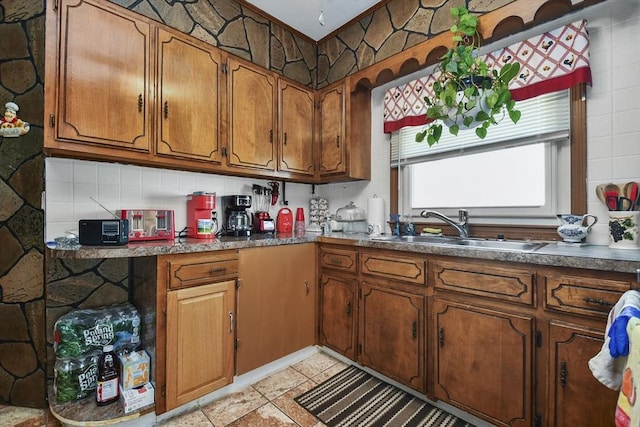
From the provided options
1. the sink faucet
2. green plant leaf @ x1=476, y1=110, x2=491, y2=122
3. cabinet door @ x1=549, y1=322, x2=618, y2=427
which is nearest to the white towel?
cabinet door @ x1=549, y1=322, x2=618, y2=427

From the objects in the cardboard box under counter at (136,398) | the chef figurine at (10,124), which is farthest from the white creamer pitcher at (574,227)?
the chef figurine at (10,124)

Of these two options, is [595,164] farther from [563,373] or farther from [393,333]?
[393,333]

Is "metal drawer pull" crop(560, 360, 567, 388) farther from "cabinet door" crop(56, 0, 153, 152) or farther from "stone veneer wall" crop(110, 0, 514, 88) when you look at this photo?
"cabinet door" crop(56, 0, 153, 152)

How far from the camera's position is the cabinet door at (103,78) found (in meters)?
1.54

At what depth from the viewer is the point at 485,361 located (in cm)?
146

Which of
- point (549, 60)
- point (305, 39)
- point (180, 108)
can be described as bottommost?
point (180, 108)

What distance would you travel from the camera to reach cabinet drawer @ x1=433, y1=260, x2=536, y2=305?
4.40 feet

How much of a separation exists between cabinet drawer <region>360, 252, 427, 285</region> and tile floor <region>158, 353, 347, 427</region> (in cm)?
81

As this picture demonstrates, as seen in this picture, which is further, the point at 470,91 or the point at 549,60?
the point at 549,60

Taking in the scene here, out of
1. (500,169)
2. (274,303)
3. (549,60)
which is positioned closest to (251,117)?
(274,303)

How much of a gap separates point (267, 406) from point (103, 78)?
82.4 inches

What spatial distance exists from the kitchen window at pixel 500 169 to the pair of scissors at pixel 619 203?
9.1 inches

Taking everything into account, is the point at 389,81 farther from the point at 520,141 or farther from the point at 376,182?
the point at 520,141

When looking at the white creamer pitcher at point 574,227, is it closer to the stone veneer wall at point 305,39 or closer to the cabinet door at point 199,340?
the stone veneer wall at point 305,39
